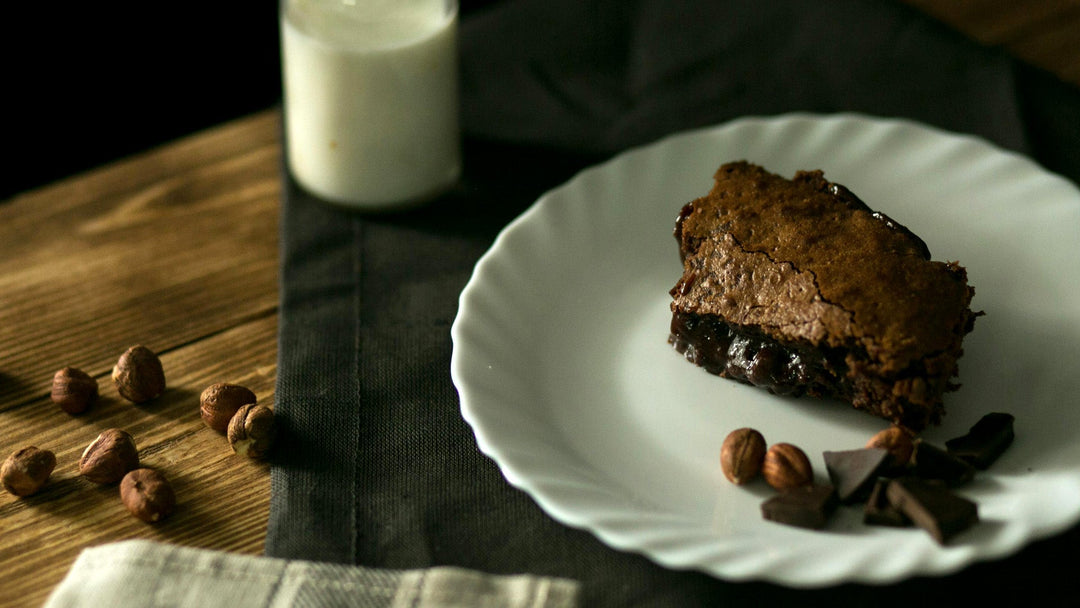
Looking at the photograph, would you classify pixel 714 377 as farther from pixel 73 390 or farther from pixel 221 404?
pixel 73 390

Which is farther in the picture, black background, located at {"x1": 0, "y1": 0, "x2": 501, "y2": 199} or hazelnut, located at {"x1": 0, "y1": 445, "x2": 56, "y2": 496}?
black background, located at {"x1": 0, "y1": 0, "x2": 501, "y2": 199}

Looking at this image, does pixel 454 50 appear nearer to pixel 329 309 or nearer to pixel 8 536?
pixel 329 309

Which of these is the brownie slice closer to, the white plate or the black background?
the white plate

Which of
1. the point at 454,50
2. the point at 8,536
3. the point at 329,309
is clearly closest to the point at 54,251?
the point at 329,309

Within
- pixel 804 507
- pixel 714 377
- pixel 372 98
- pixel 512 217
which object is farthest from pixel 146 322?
pixel 804 507

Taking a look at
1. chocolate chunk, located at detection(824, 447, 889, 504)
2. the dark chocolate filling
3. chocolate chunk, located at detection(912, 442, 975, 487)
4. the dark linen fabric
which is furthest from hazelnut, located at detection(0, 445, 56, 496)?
chocolate chunk, located at detection(912, 442, 975, 487)

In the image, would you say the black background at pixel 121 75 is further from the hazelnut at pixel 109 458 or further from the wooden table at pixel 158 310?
the hazelnut at pixel 109 458
